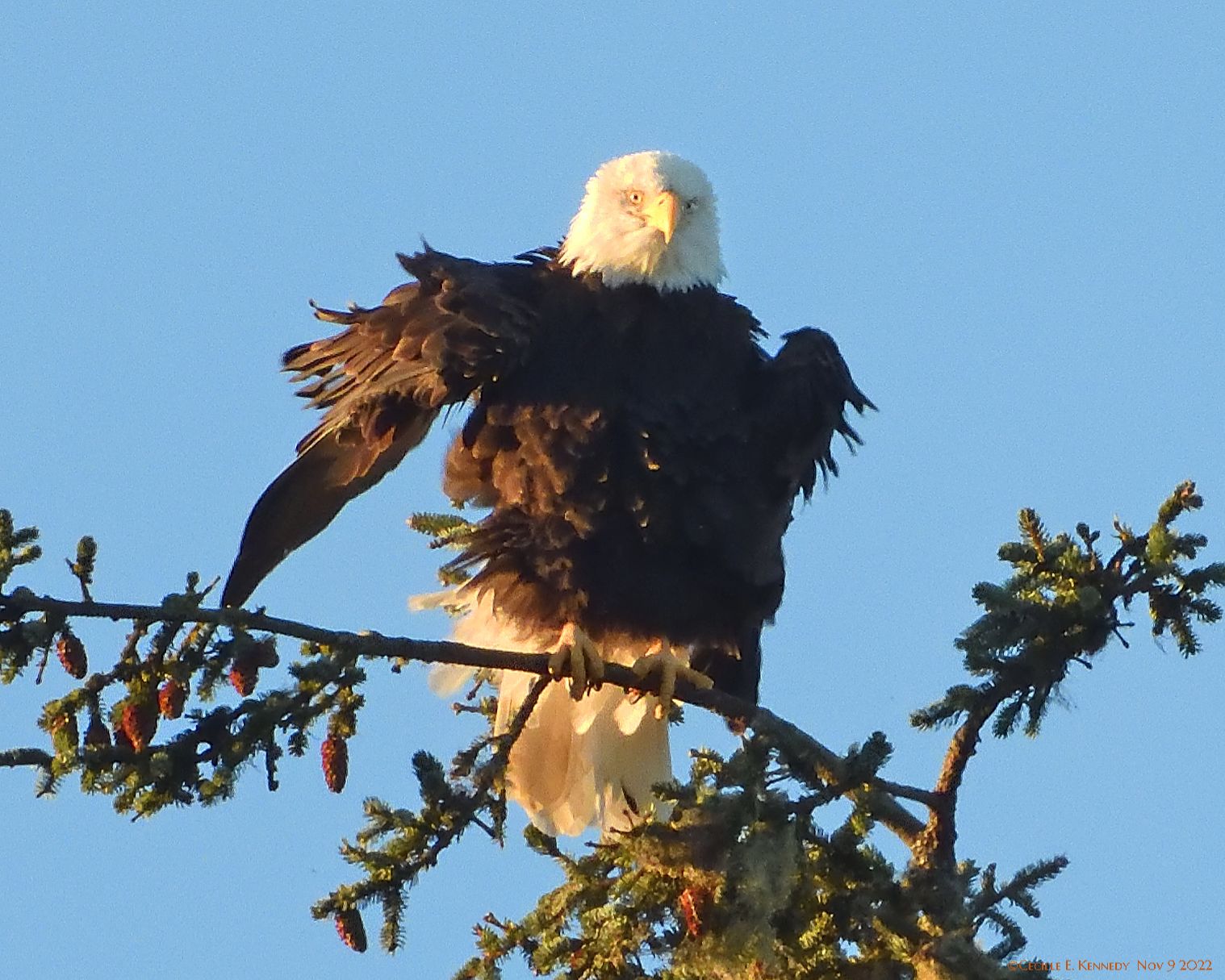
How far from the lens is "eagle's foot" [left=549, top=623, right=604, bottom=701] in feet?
18.9

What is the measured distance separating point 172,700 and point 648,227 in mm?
2779

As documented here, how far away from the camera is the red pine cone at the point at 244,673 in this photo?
4.25 m

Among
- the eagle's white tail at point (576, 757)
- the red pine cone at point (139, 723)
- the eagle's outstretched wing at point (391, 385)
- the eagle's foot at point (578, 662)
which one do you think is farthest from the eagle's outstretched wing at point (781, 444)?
the red pine cone at point (139, 723)

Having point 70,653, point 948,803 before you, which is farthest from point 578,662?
point 70,653

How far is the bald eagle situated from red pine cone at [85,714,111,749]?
1702 millimetres

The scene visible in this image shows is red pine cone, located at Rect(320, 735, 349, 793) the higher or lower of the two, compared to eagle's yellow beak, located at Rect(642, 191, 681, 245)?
lower

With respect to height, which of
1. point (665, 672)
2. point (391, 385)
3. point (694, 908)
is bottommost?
point (694, 908)

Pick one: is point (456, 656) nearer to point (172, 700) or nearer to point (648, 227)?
point (172, 700)

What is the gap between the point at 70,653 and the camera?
4.20m

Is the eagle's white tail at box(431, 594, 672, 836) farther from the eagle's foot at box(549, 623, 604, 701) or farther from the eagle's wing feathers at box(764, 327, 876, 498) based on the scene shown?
the eagle's wing feathers at box(764, 327, 876, 498)

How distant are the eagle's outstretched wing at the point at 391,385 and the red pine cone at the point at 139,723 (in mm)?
1764

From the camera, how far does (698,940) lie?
13.5 feet

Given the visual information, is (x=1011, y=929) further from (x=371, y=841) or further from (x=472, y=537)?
(x=472, y=537)

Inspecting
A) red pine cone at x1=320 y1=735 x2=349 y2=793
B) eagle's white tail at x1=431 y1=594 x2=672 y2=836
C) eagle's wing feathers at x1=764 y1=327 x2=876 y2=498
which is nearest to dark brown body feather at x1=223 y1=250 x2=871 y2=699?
eagle's wing feathers at x1=764 y1=327 x2=876 y2=498
